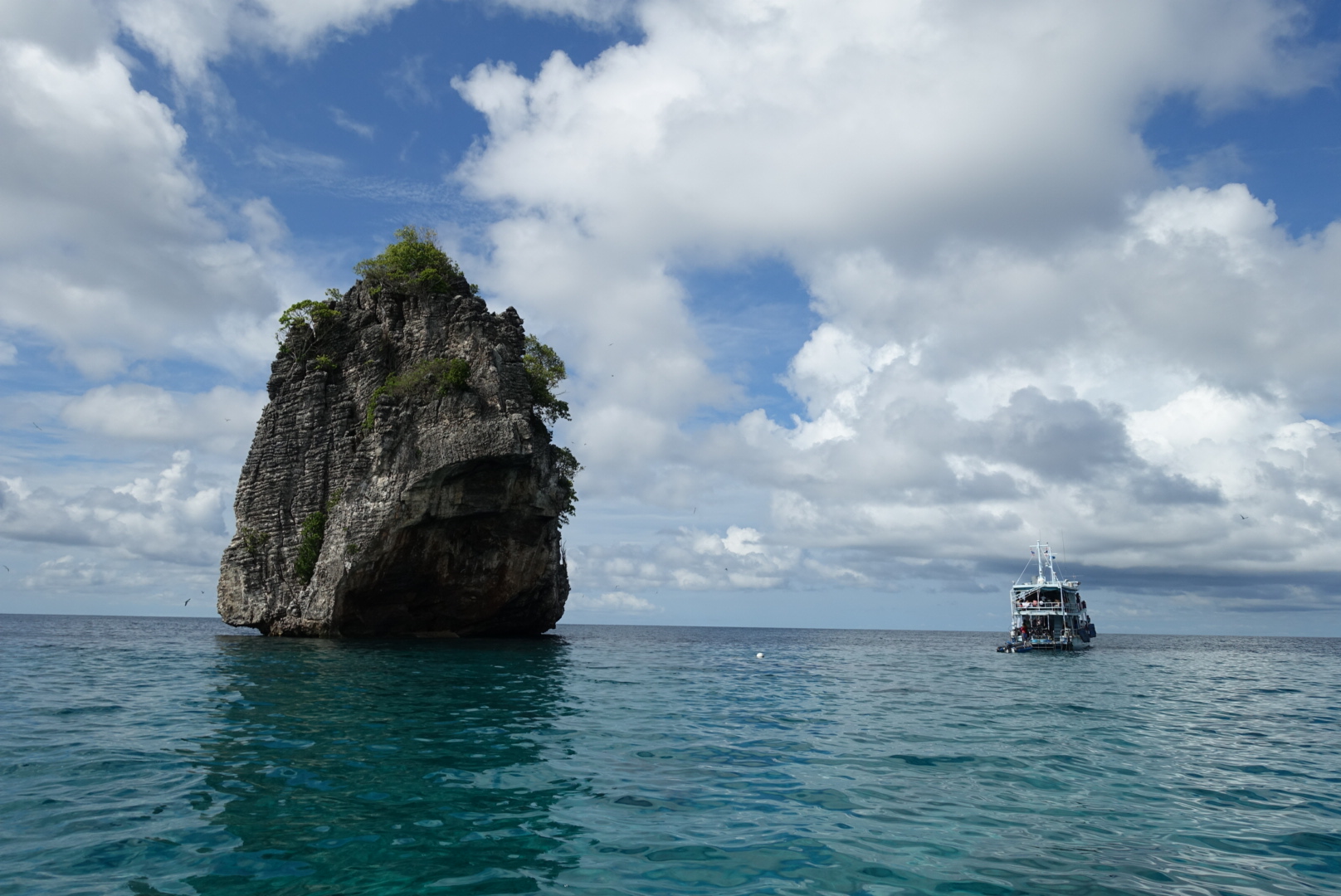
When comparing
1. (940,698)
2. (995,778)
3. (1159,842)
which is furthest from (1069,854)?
(940,698)

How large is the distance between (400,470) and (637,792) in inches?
1123

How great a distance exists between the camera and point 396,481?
35.7 metres

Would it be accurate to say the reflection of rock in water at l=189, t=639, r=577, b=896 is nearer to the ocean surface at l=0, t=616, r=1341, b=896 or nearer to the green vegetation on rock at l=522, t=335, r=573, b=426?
the ocean surface at l=0, t=616, r=1341, b=896

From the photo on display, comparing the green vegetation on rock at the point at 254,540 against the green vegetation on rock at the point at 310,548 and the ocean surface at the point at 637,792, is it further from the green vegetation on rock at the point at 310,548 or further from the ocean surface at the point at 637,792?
the ocean surface at the point at 637,792

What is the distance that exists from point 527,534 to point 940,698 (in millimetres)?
23737

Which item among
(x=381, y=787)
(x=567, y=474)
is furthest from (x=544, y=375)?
(x=381, y=787)

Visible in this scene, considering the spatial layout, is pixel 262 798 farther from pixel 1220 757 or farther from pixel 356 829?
pixel 1220 757

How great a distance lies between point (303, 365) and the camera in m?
40.9

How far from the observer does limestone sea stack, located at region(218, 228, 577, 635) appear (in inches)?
1406

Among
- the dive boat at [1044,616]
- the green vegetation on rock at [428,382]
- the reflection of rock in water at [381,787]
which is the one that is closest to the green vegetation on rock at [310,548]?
the green vegetation on rock at [428,382]

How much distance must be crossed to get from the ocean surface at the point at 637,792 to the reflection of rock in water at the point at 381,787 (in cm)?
5

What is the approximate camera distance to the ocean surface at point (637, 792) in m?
7.35

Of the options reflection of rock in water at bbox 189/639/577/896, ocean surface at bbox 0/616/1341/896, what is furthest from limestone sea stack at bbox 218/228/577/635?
reflection of rock in water at bbox 189/639/577/896

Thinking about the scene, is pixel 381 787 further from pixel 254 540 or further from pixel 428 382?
pixel 254 540
